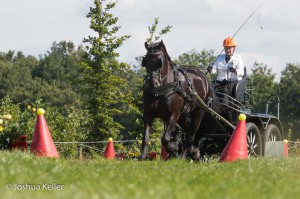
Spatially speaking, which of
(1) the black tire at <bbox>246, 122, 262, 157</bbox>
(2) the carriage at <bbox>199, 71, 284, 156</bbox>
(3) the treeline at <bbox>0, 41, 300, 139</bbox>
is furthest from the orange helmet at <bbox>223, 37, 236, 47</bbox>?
(3) the treeline at <bbox>0, 41, 300, 139</bbox>

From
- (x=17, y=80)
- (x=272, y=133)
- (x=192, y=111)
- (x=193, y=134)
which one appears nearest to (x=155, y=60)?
(x=192, y=111)

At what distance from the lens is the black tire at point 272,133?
17.5 metres

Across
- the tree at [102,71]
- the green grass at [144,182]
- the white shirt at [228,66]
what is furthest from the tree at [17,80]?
the green grass at [144,182]

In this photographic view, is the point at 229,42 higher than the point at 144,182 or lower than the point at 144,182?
higher

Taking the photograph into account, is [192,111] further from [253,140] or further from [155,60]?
[253,140]

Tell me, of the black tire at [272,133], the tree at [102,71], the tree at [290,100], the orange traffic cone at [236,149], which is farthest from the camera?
the tree at [290,100]

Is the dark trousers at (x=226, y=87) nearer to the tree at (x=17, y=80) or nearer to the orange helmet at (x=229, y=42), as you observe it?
the orange helmet at (x=229, y=42)

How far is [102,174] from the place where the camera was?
831cm

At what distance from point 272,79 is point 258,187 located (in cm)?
8664

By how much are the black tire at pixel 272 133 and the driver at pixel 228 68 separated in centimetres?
199

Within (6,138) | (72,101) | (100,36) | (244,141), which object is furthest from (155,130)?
(72,101)

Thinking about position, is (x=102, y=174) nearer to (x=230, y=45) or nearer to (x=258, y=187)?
(x=258, y=187)

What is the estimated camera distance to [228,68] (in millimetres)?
16062

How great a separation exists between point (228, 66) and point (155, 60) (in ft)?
11.3
